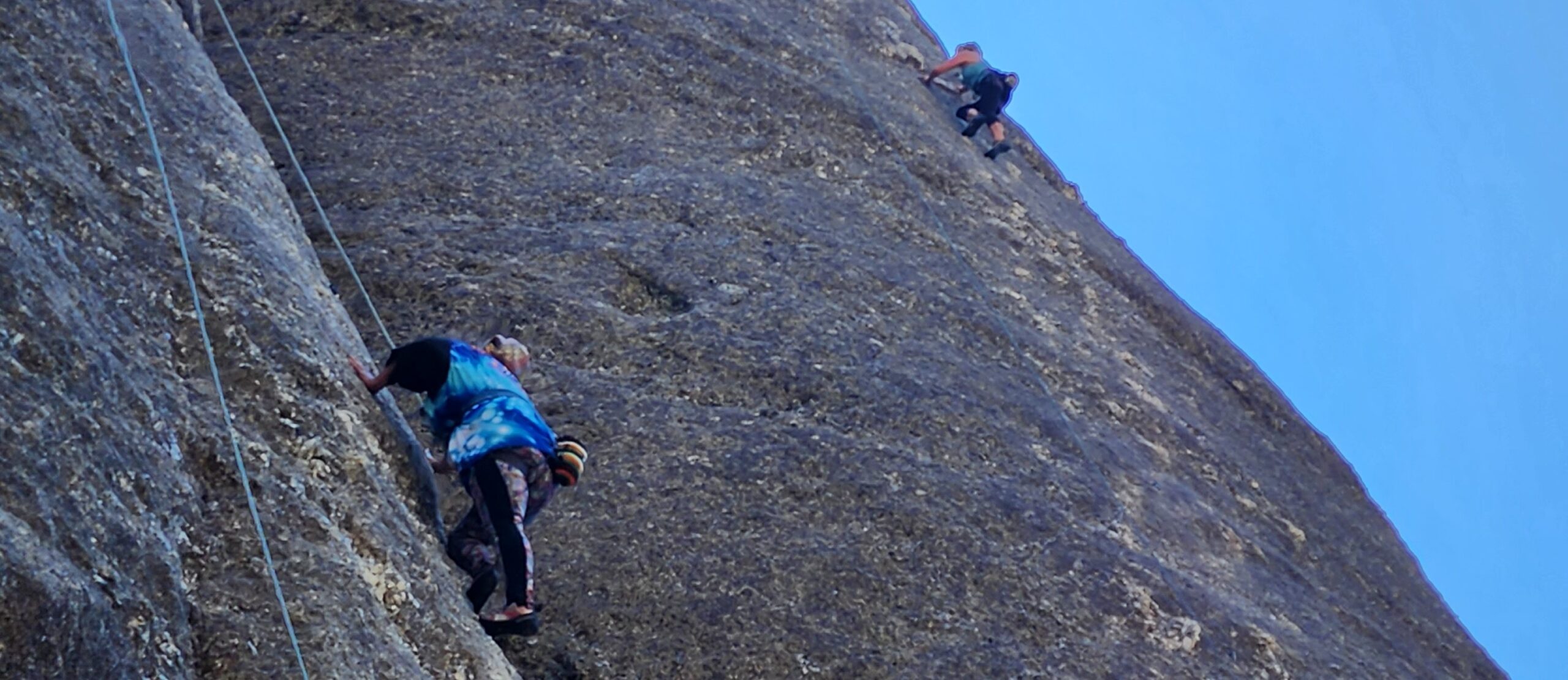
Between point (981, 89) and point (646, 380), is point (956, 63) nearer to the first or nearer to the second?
point (981, 89)

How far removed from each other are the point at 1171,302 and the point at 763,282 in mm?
5187

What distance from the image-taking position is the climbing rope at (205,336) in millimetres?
6125

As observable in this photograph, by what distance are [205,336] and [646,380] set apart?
3312 millimetres

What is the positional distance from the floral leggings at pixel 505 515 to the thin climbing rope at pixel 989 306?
4.08 metres

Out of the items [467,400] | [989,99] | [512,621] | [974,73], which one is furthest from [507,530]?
[974,73]

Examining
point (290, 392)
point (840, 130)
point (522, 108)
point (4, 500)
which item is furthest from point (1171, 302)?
point (4, 500)

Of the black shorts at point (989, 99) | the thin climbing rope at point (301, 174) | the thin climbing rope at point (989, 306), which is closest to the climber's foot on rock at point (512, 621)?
the thin climbing rope at point (301, 174)

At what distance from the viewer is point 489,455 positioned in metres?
7.55

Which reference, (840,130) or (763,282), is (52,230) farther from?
(840,130)

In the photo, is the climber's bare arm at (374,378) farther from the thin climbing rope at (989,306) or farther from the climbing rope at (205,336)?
the thin climbing rope at (989,306)

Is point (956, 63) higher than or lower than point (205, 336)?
higher

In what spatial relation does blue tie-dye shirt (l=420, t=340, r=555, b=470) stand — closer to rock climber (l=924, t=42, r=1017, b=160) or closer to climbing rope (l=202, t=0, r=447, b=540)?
climbing rope (l=202, t=0, r=447, b=540)

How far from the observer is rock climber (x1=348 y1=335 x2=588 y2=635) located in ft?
24.6

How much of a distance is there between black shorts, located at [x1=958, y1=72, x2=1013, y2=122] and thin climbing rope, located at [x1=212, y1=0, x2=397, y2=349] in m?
Answer: 6.98
